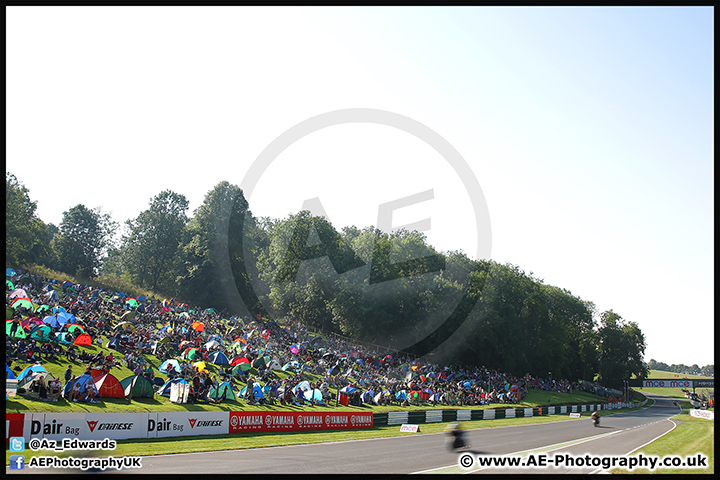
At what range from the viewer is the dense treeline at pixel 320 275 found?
6588cm

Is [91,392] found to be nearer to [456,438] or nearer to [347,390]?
[456,438]

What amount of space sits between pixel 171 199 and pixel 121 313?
2154 inches

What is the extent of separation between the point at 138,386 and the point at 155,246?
217ft

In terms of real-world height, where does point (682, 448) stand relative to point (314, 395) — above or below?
below

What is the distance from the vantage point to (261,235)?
103500 mm

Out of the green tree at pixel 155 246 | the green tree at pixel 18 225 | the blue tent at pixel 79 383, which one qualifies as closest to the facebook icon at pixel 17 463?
the blue tent at pixel 79 383

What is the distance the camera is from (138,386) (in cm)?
2738

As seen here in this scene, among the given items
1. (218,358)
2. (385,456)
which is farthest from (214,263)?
(385,456)

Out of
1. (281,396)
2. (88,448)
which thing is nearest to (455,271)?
(281,396)

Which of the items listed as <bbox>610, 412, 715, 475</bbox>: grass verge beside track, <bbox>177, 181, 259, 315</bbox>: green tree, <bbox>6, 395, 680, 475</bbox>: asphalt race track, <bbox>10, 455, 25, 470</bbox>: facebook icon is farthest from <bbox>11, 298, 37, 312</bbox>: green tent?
<bbox>177, 181, 259, 315</bbox>: green tree

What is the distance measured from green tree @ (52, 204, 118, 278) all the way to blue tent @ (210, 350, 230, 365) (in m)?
58.6

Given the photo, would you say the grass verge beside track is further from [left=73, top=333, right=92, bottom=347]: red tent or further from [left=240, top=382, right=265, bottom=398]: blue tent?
[left=73, top=333, right=92, bottom=347]: red tent

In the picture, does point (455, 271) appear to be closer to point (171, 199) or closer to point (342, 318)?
point (342, 318)

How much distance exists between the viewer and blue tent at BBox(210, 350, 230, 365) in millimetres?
37062
